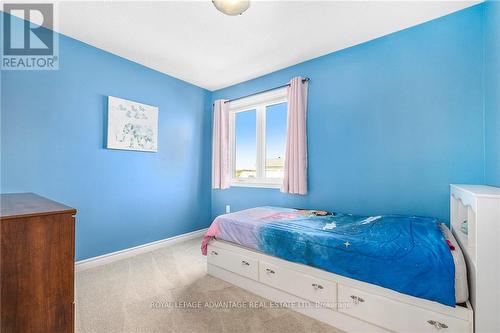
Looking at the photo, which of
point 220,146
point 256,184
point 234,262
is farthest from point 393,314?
point 220,146

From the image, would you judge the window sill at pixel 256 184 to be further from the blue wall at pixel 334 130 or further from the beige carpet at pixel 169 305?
the beige carpet at pixel 169 305

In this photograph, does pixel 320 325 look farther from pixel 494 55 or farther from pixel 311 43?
pixel 311 43

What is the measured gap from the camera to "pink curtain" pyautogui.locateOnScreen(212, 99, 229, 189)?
3723 millimetres

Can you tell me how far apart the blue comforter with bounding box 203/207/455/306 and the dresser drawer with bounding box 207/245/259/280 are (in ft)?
0.47

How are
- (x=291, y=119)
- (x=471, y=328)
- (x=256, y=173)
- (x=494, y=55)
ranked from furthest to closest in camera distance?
1. (x=256, y=173)
2. (x=291, y=119)
3. (x=494, y=55)
4. (x=471, y=328)

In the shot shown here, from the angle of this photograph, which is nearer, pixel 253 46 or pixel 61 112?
pixel 61 112

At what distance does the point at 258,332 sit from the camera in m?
1.52

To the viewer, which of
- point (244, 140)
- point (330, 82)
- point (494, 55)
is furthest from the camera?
point (244, 140)

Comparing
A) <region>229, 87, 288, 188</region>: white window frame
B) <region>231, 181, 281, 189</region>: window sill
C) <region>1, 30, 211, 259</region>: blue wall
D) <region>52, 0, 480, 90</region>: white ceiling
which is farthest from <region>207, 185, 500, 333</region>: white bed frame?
<region>52, 0, 480, 90</region>: white ceiling

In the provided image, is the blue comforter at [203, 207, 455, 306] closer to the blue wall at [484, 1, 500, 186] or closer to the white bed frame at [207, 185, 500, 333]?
the white bed frame at [207, 185, 500, 333]

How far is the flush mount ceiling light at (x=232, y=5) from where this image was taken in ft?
5.85

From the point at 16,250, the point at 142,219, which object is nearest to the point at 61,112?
the point at 142,219

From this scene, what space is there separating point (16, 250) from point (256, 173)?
2.87m

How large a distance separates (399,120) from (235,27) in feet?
6.39
